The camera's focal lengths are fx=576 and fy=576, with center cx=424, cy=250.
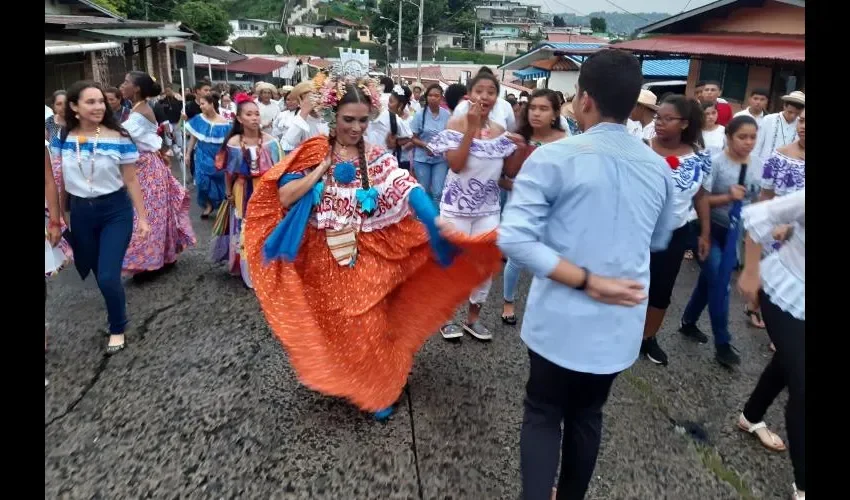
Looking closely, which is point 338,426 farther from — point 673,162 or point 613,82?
point 673,162

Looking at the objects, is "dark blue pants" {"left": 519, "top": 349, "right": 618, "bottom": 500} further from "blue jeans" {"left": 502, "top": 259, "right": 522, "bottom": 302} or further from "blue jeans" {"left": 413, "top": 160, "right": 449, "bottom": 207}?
"blue jeans" {"left": 413, "top": 160, "right": 449, "bottom": 207}

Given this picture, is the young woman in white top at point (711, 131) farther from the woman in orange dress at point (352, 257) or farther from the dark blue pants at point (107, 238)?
the dark blue pants at point (107, 238)

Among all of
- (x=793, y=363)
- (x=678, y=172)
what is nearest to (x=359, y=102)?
(x=678, y=172)

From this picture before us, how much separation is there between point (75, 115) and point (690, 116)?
396 cm

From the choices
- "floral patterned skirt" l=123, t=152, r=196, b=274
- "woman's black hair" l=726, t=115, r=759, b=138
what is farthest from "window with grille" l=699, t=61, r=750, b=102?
"floral patterned skirt" l=123, t=152, r=196, b=274

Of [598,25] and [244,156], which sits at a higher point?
[598,25]

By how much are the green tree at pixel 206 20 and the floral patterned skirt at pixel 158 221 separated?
4223 cm

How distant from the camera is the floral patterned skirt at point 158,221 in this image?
5133 mm

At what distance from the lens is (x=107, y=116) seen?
3867 millimetres

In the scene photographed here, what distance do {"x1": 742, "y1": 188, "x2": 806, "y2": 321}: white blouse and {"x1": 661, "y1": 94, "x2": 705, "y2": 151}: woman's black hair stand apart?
1617 millimetres

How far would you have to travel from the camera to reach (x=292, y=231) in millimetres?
3090

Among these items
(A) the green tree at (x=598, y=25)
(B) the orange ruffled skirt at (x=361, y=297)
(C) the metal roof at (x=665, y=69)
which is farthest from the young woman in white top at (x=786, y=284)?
(A) the green tree at (x=598, y=25)
